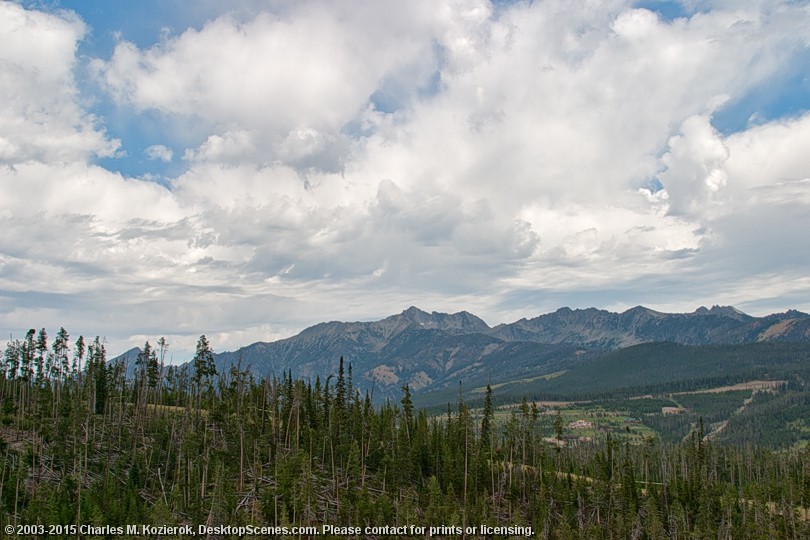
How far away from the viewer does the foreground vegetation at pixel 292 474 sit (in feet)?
275

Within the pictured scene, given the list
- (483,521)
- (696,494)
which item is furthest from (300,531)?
(696,494)

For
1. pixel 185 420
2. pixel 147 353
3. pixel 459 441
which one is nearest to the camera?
pixel 185 420

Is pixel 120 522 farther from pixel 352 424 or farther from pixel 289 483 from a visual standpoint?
pixel 352 424

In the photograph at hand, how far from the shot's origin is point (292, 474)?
92625mm

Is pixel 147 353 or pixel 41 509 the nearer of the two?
pixel 41 509

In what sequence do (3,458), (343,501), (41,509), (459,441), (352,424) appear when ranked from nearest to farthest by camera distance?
(41,509) < (3,458) < (343,501) < (352,424) < (459,441)

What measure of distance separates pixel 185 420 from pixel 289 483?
77.7 feet

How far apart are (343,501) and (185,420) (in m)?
31.4

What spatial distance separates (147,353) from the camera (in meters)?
138

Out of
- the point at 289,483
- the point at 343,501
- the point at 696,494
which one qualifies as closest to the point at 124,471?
the point at 289,483

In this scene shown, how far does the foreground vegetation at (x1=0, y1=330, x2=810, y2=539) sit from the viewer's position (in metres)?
83.8

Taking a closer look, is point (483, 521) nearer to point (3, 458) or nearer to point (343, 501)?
point (343, 501)

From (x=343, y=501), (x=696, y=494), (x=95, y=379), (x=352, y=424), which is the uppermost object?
(x=95, y=379)

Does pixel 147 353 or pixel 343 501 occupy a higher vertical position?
pixel 147 353
